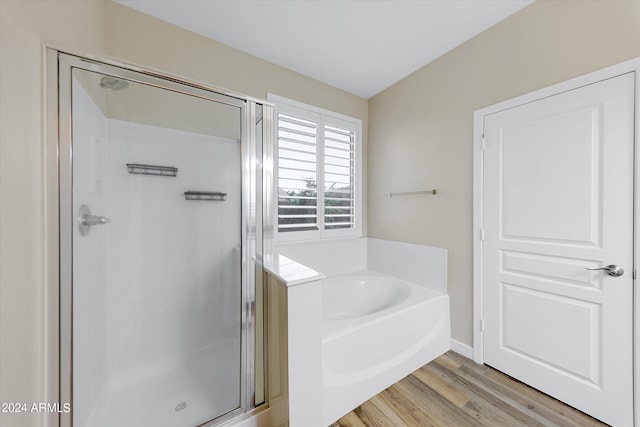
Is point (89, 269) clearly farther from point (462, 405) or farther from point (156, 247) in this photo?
point (462, 405)

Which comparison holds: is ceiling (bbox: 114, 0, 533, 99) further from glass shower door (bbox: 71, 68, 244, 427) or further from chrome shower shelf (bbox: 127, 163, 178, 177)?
chrome shower shelf (bbox: 127, 163, 178, 177)

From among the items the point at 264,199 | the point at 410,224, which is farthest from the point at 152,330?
the point at 410,224

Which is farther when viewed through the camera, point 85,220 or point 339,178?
point 339,178

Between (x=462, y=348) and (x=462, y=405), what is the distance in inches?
23.4

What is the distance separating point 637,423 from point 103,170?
3.16 meters

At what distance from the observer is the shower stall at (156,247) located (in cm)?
103

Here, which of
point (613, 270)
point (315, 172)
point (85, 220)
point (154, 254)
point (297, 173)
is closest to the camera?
point (85, 220)

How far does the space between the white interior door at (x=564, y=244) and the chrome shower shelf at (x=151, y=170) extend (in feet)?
7.75

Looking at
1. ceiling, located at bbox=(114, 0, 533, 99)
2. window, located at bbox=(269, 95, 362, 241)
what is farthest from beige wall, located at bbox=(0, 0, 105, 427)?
window, located at bbox=(269, 95, 362, 241)

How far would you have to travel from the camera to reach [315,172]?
2.53m

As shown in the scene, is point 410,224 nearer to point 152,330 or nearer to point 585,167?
point 585,167

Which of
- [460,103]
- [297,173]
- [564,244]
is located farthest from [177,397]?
[460,103]

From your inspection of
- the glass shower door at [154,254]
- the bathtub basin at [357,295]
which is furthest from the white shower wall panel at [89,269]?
the bathtub basin at [357,295]

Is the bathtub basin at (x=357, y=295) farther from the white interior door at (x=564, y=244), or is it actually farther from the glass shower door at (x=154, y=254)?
the glass shower door at (x=154, y=254)
